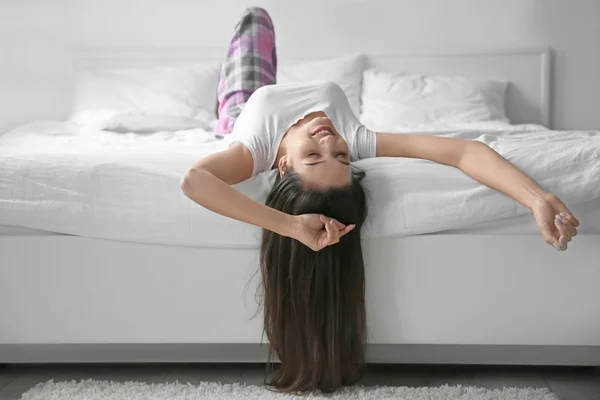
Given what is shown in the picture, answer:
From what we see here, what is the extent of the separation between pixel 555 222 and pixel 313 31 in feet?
8.30

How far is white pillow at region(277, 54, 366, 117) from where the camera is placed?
141 inches

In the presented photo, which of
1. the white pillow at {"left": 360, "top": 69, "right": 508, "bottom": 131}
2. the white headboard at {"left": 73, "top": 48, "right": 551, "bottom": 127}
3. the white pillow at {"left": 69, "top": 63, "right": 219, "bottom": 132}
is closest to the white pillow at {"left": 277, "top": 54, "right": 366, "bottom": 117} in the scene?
the white pillow at {"left": 360, "top": 69, "right": 508, "bottom": 131}

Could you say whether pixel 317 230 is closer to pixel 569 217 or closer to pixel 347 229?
pixel 347 229

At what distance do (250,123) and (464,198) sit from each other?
60 centimetres

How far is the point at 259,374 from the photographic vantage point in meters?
1.82

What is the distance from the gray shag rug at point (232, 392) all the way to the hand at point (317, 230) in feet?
1.18

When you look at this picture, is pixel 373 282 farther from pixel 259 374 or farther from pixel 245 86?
pixel 245 86

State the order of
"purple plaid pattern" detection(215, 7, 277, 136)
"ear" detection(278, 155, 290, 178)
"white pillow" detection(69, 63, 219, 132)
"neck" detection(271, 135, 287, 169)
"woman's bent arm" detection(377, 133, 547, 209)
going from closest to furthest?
1. "woman's bent arm" detection(377, 133, 547, 209)
2. "ear" detection(278, 155, 290, 178)
3. "neck" detection(271, 135, 287, 169)
4. "purple plaid pattern" detection(215, 7, 277, 136)
5. "white pillow" detection(69, 63, 219, 132)

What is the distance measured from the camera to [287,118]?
1.93 m

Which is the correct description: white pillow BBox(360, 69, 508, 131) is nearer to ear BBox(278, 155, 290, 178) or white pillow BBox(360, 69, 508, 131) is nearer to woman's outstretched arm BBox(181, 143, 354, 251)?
ear BBox(278, 155, 290, 178)

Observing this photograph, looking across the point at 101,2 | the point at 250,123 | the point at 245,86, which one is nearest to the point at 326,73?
the point at 245,86

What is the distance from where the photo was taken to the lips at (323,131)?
5.65ft

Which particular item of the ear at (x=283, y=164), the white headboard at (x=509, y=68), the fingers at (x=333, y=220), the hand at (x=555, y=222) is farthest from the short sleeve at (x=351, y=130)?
the white headboard at (x=509, y=68)

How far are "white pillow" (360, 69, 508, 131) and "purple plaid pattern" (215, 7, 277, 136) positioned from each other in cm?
Answer: 66
